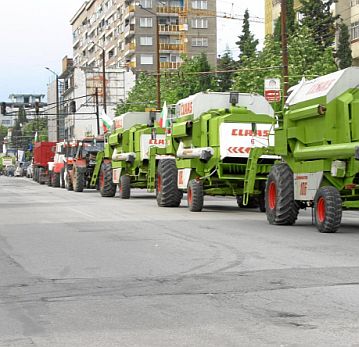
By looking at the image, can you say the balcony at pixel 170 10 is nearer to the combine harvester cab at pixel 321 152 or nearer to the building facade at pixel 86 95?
the building facade at pixel 86 95

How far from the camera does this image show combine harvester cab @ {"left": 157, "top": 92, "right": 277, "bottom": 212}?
71.3ft

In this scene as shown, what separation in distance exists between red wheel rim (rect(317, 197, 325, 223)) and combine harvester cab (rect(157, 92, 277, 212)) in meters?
4.01

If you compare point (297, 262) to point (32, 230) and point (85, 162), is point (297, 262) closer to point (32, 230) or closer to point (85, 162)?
point (32, 230)

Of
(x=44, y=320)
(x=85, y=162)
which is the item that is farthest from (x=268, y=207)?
(x=85, y=162)

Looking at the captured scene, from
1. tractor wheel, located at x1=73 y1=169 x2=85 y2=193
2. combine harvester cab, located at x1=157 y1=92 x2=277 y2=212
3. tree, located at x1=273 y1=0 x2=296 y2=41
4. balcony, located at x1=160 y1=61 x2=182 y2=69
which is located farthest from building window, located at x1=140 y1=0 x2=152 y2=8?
combine harvester cab, located at x1=157 y1=92 x2=277 y2=212

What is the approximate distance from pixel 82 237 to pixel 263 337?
30.1ft

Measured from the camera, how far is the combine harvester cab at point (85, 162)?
41750mm

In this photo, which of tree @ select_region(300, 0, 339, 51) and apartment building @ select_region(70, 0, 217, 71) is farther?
apartment building @ select_region(70, 0, 217, 71)

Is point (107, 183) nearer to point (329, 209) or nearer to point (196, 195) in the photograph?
point (196, 195)

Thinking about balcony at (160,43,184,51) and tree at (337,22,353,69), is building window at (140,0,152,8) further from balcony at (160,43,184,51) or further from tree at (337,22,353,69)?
tree at (337,22,353,69)

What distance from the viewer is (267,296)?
905 cm

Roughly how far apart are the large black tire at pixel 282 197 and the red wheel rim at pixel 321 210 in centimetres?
150

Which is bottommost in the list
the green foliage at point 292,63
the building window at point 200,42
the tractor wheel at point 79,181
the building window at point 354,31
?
the tractor wheel at point 79,181

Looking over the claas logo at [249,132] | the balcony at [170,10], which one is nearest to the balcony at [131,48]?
the balcony at [170,10]
